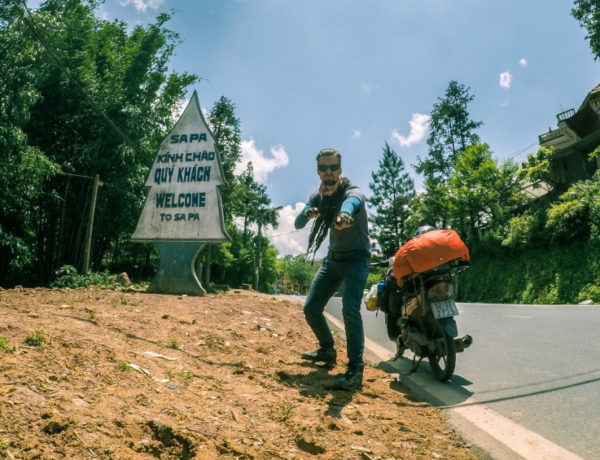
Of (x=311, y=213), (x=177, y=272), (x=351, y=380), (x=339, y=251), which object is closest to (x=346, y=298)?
(x=339, y=251)

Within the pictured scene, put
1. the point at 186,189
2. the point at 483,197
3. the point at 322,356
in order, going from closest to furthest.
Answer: the point at 322,356 < the point at 186,189 < the point at 483,197

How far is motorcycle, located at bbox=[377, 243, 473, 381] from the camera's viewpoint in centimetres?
389

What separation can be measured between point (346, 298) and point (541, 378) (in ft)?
6.87

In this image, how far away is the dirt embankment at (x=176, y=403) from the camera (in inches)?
68.6

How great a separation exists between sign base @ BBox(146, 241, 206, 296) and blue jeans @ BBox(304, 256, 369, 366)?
5967 mm

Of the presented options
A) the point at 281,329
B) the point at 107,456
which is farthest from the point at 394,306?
the point at 107,456

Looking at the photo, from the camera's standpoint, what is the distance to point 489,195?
27125 mm

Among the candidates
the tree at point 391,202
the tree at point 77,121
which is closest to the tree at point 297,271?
the tree at point 391,202

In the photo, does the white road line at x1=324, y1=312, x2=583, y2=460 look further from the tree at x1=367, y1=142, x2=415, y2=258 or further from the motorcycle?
the tree at x1=367, y1=142, x2=415, y2=258

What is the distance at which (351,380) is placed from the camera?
3.38 meters

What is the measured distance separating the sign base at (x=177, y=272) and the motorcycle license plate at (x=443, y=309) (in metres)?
6.70

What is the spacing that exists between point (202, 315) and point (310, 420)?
11.6 feet

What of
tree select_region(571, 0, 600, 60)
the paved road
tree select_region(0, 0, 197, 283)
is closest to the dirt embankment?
the paved road

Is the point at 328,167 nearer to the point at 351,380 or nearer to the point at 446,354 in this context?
the point at 351,380
